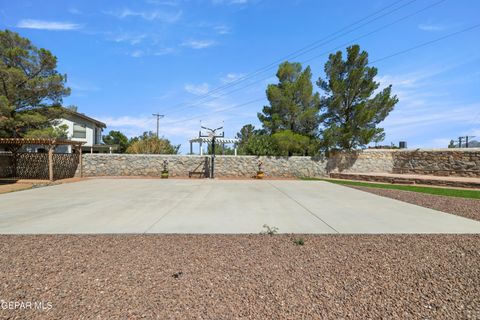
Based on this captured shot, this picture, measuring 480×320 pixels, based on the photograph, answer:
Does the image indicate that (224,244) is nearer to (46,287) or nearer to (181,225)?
(181,225)

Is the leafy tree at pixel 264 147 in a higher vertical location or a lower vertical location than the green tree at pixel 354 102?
lower

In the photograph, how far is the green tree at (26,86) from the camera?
16.9 m

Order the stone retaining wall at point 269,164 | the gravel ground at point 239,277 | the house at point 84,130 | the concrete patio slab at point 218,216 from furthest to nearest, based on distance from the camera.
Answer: the house at point 84,130 < the stone retaining wall at point 269,164 < the concrete patio slab at point 218,216 < the gravel ground at point 239,277

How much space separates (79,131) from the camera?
32.8 meters

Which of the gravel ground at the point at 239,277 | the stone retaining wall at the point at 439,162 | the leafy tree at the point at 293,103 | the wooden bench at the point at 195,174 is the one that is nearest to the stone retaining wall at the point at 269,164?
the stone retaining wall at the point at 439,162

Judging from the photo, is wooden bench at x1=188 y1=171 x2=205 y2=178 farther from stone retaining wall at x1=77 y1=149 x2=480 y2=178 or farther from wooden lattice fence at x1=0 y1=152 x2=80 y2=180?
wooden lattice fence at x1=0 y1=152 x2=80 y2=180

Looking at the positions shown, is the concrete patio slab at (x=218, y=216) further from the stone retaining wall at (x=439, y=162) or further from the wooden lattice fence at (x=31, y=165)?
the stone retaining wall at (x=439, y=162)

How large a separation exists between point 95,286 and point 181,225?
2.85 m

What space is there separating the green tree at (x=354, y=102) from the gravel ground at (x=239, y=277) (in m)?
17.6

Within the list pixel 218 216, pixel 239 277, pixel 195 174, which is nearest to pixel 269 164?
pixel 195 174

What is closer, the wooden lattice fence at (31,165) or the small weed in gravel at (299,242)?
the small weed in gravel at (299,242)

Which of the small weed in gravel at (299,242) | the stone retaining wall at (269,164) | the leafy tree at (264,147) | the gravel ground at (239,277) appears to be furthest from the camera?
the leafy tree at (264,147)

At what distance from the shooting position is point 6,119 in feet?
54.4

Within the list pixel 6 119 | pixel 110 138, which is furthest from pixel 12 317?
pixel 110 138
